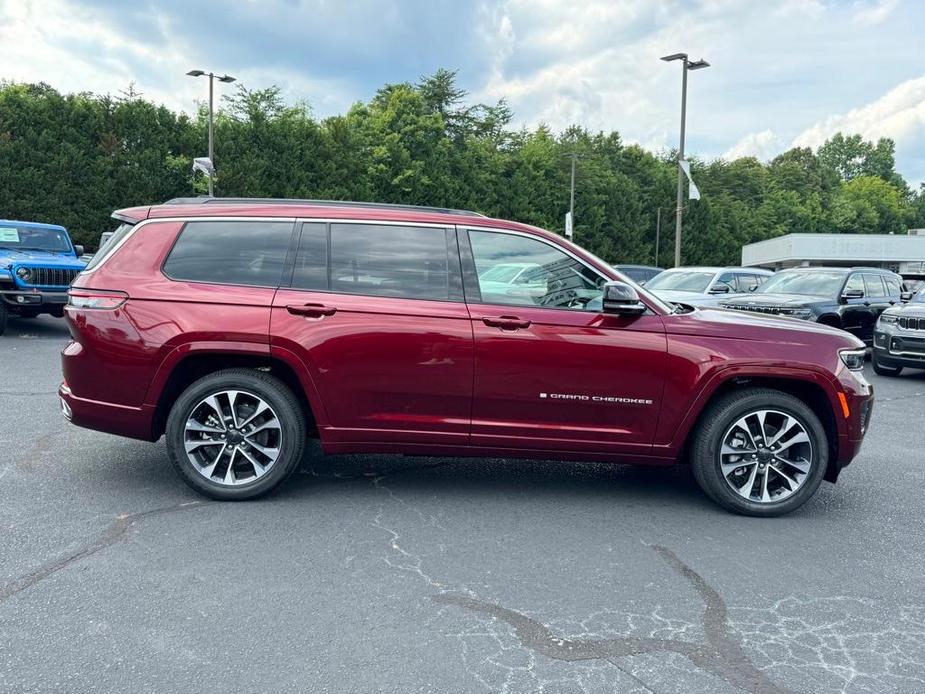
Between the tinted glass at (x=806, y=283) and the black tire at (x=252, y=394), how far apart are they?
1098 centimetres

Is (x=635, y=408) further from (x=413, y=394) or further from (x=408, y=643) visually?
(x=408, y=643)

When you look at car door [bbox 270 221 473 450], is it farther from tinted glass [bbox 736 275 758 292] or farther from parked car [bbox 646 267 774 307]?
tinted glass [bbox 736 275 758 292]

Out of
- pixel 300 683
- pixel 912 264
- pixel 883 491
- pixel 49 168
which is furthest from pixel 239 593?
pixel 912 264

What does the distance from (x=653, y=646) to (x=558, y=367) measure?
189cm

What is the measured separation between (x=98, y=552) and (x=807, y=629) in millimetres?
3337

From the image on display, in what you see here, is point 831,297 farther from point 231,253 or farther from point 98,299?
point 98,299

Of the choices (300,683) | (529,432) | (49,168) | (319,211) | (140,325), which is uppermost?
(49,168)

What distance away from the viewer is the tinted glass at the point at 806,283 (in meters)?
13.3

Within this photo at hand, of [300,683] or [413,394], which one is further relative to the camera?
[413,394]

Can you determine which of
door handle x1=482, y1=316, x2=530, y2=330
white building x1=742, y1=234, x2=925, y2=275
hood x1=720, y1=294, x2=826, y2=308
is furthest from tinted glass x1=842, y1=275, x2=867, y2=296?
white building x1=742, y1=234, x2=925, y2=275

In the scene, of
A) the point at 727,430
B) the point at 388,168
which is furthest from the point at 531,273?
the point at 388,168

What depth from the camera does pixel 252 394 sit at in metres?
4.66

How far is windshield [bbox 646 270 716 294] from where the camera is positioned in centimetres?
1467

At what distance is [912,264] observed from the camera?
65.9 meters
